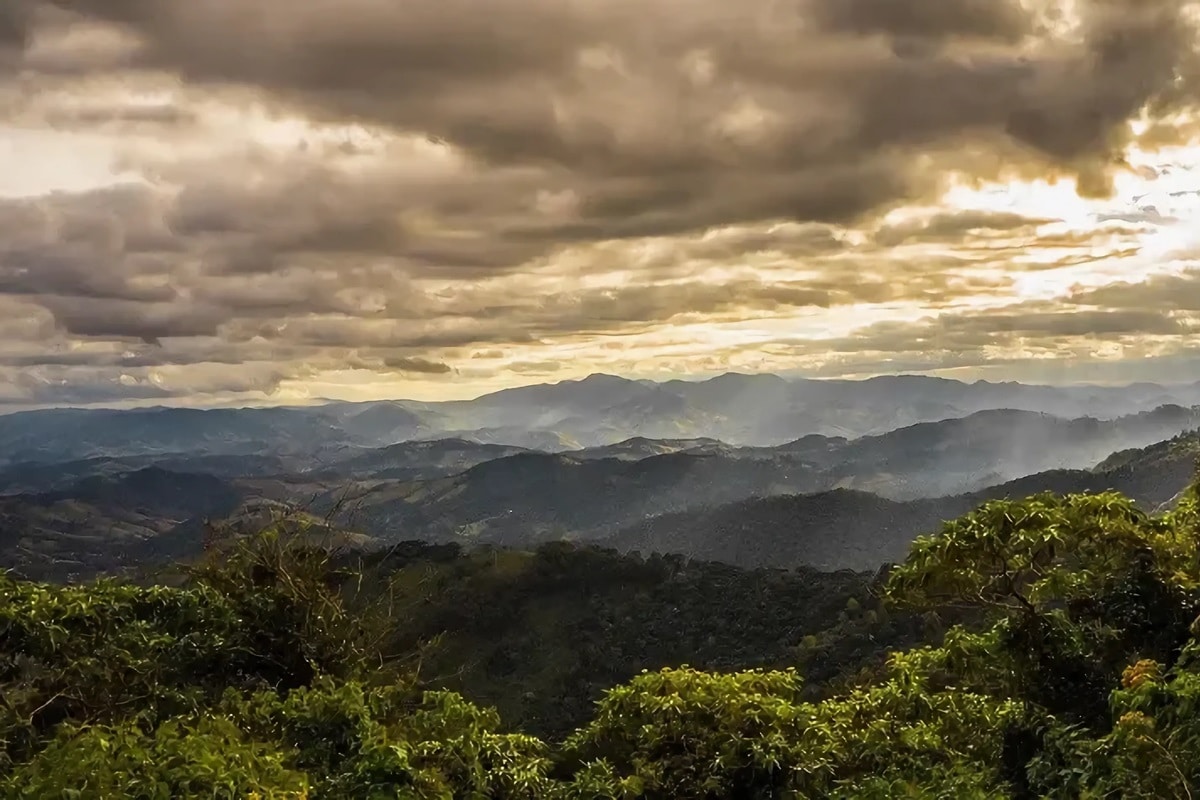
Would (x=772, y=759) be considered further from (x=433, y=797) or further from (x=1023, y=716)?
(x=433, y=797)

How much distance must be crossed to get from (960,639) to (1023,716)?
1.50 metres

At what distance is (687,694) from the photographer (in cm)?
1203

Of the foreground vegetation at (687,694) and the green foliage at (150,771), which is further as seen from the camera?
the foreground vegetation at (687,694)

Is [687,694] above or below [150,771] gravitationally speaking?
below

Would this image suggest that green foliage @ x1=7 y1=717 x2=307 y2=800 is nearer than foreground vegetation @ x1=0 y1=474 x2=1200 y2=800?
Yes

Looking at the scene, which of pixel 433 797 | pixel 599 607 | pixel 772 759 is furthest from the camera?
pixel 599 607

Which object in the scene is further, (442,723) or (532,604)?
(532,604)

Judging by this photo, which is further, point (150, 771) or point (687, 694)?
point (687, 694)

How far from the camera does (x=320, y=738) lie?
1055 centimetres

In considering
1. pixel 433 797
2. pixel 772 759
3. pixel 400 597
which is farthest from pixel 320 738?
pixel 772 759

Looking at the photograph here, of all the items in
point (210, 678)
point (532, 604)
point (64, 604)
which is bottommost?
point (532, 604)

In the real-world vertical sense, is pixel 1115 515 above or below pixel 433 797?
above

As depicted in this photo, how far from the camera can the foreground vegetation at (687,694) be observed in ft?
29.8

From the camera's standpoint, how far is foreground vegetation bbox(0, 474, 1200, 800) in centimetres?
909
